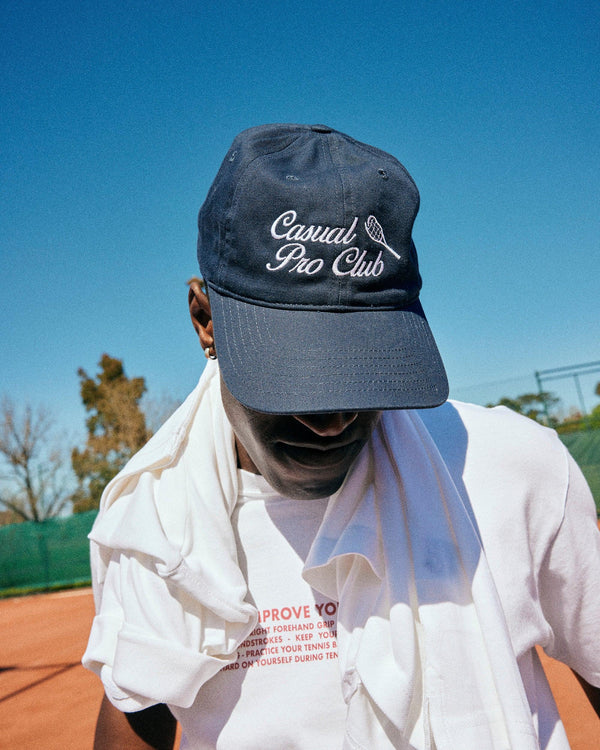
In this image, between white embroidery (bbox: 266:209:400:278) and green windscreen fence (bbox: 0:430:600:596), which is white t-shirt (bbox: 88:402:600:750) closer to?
white embroidery (bbox: 266:209:400:278)

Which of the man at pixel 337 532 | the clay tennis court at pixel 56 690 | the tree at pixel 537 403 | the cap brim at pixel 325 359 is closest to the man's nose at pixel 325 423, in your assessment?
the man at pixel 337 532

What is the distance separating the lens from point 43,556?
718 inches

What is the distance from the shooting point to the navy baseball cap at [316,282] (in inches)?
51.8

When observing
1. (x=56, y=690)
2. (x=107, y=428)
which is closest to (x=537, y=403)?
(x=56, y=690)

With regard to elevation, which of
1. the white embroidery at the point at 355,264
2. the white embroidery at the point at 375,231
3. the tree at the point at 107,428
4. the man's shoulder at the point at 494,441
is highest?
the tree at the point at 107,428

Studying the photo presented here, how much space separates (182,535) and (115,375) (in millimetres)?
33246

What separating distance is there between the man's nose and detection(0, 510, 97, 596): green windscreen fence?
1826 centimetres

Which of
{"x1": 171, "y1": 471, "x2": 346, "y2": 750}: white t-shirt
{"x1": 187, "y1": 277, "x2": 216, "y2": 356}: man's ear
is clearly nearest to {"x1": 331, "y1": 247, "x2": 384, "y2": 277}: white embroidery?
{"x1": 187, "y1": 277, "x2": 216, "y2": 356}: man's ear

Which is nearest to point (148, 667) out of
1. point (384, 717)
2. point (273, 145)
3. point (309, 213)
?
point (384, 717)

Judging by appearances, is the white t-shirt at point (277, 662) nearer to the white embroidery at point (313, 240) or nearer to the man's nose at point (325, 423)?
the man's nose at point (325, 423)

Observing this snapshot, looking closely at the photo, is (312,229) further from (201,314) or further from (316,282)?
(201,314)

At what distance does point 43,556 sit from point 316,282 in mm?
18986

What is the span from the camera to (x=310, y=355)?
4.37 feet

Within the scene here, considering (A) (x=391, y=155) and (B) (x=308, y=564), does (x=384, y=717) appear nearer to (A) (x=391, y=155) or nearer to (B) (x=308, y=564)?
(B) (x=308, y=564)
